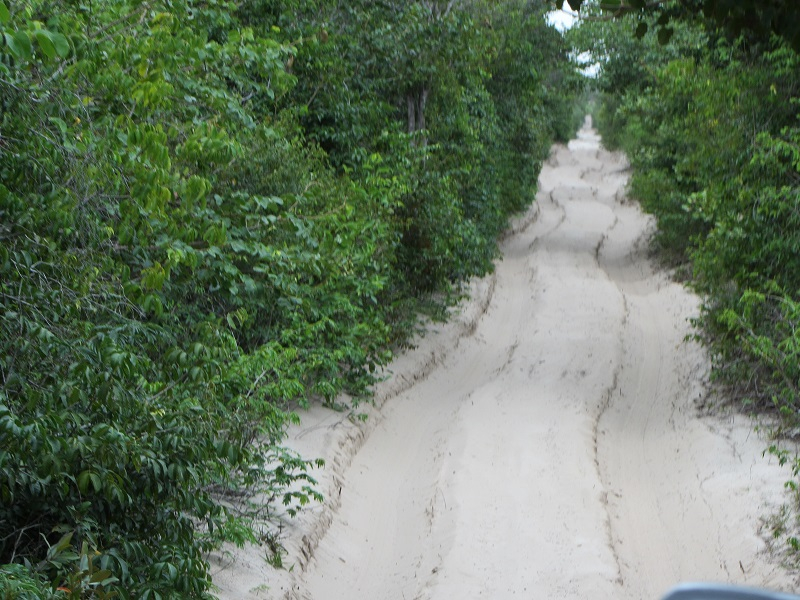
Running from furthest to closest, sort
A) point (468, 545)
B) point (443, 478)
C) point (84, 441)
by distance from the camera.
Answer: point (443, 478)
point (468, 545)
point (84, 441)

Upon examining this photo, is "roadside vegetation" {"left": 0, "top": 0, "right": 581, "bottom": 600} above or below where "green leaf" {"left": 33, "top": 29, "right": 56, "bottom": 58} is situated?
below

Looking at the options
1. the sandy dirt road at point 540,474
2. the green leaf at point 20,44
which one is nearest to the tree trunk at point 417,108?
the sandy dirt road at point 540,474

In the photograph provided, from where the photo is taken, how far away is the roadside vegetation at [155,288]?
16.8 feet

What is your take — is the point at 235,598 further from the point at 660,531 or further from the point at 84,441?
the point at 660,531

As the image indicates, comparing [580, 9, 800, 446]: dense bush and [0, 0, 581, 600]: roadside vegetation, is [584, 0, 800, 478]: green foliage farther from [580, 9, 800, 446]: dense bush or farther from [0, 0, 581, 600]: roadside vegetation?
[0, 0, 581, 600]: roadside vegetation

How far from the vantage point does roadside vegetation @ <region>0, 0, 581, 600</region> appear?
16.8 feet

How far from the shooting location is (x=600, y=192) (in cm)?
3741

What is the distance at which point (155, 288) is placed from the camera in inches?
241

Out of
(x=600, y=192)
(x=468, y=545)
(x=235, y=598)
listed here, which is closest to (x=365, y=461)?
(x=468, y=545)

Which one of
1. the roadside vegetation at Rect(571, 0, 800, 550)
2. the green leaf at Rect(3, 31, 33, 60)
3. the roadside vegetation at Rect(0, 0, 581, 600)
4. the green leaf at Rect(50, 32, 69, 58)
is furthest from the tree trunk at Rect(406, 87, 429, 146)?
the green leaf at Rect(3, 31, 33, 60)

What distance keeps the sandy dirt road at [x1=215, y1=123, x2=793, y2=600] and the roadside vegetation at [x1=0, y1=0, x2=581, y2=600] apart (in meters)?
0.80

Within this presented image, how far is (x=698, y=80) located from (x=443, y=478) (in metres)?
7.79

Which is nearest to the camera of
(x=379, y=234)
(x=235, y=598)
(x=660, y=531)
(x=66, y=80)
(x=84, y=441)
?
(x=84, y=441)

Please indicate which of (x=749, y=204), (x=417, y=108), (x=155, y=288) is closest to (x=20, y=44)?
(x=155, y=288)
